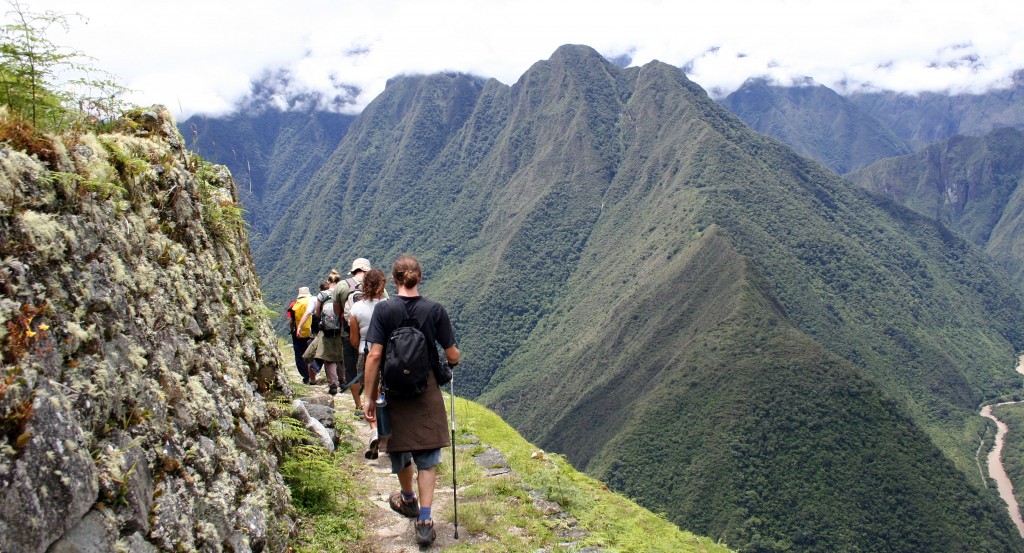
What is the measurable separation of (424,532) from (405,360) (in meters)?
2.01

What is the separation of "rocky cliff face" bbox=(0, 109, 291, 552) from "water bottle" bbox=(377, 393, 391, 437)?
1141mm

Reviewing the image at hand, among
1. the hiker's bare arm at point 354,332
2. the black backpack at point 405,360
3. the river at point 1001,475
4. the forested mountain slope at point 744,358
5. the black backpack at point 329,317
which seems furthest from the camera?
the river at point 1001,475

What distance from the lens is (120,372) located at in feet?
13.7

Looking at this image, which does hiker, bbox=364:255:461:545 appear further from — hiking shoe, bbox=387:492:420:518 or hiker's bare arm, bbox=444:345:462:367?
hiking shoe, bbox=387:492:420:518

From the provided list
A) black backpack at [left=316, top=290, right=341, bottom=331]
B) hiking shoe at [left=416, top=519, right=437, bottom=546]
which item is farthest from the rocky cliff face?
black backpack at [left=316, top=290, right=341, bottom=331]

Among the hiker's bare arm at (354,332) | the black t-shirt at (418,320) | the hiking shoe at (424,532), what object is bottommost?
the hiking shoe at (424,532)

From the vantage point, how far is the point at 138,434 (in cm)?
420

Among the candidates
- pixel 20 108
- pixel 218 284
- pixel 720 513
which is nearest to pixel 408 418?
pixel 218 284

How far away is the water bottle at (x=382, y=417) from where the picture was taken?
6.38 m

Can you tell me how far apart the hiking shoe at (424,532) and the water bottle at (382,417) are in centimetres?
113

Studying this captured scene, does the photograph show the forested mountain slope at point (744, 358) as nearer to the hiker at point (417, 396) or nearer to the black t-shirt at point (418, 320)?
the hiker at point (417, 396)

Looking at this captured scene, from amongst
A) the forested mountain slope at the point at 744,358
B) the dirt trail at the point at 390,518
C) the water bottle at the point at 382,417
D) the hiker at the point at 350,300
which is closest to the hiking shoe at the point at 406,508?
the dirt trail at the point at 390,518

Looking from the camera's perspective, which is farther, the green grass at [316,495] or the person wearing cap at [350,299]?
the person wearing cap at [350,299]

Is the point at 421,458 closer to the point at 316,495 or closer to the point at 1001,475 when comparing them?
the point at 316,495
